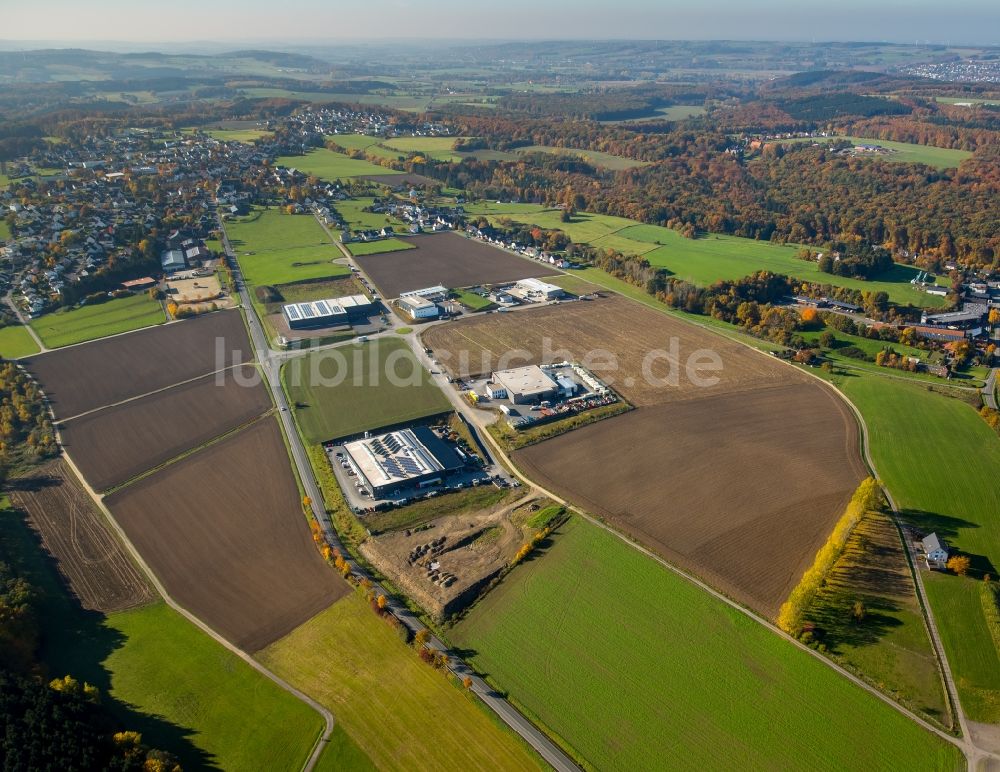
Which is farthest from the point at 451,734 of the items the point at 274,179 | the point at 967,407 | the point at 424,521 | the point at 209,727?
the point at 274,179

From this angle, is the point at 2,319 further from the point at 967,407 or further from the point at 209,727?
the point at 967,407

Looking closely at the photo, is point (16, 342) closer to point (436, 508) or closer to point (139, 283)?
point (139, 283)

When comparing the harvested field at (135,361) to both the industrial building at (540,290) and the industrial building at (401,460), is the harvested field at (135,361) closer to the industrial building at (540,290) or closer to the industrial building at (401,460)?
the industrial building at (401,460)

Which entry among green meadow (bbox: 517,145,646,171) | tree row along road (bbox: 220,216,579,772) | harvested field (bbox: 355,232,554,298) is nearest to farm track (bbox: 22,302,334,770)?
tree row along road (bbox: 220,216,579,772)

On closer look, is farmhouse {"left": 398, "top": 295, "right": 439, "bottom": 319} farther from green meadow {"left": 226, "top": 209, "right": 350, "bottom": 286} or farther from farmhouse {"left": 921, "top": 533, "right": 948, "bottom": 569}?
farmhouse {"left": 921, "top": 533, "right": 948, "bottom": 569}

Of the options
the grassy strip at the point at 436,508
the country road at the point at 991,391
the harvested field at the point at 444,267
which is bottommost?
the country road at the point at 991,391

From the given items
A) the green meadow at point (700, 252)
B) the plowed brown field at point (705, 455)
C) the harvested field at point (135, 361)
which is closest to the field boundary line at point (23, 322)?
the harvested field at point (135, 361)
